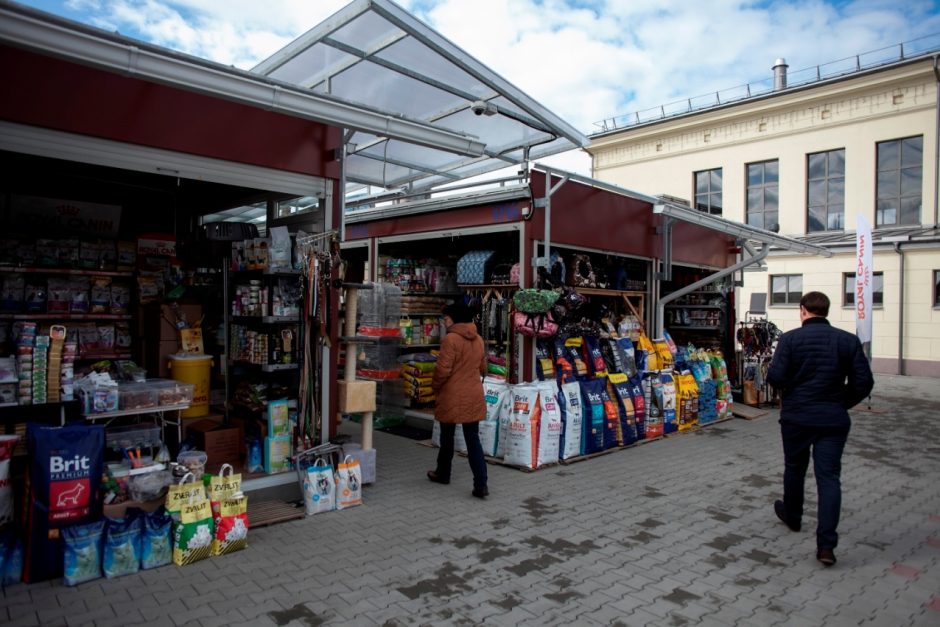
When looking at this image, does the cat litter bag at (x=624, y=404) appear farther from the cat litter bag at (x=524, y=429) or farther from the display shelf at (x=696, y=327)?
the display shelf at (x=696, y=327)

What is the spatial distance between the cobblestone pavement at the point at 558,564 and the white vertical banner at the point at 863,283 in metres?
3.81

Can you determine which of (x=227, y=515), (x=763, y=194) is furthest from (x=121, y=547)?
(x=763, y=194)

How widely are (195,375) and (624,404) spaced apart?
4674 millimetres

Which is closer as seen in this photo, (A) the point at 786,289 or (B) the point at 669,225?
(B) the point at 669,225

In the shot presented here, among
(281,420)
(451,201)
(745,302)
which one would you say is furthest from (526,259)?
(745,302)

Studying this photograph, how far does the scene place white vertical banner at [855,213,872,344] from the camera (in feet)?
29.6

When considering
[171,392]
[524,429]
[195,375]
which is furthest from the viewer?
[524,429]

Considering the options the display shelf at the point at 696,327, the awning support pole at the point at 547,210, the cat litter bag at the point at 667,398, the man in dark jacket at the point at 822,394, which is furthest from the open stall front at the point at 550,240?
the man in dark jacket at the point at 822,394

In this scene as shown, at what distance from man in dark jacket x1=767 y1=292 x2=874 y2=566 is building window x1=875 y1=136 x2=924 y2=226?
1638cm

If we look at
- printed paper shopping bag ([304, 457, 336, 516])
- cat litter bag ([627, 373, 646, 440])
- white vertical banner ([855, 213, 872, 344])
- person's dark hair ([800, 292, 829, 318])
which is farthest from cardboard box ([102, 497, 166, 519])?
white vertical banner ([855, 213, 872, 344])

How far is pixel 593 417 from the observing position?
6.50 m

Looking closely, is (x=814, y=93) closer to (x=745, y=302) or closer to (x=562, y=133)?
(x=745, y=302)

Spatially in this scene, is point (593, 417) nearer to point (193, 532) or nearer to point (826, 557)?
point (826, 557)

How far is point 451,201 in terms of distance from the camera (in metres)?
7.43
